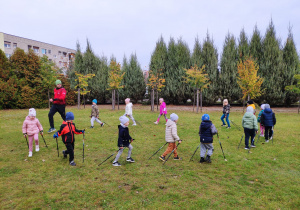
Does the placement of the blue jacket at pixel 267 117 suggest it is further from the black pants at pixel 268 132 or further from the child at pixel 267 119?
the black pants at pixel 268 132

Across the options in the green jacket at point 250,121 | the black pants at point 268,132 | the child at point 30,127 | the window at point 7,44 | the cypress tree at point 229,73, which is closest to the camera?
the child at point 30,127

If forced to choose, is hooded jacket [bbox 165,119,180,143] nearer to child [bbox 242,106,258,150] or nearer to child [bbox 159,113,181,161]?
child [bbox 159,113,181,161]

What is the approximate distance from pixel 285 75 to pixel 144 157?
24.3 metres

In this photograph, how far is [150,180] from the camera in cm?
505

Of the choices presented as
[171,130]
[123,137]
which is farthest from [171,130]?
[123,137]

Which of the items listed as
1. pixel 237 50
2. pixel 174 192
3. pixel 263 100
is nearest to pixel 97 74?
pixel 237 50

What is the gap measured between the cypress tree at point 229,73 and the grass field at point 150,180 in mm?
18090

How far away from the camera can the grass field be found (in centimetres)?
405

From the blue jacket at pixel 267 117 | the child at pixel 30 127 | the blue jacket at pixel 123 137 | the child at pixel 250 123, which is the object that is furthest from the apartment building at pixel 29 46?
the child at pixel 250 123

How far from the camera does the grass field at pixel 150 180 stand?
4047 millimetres

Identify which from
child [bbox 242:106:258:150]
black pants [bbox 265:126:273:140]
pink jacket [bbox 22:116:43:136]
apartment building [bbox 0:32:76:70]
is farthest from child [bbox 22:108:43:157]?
apartment building [bbox 0:32:76:70]

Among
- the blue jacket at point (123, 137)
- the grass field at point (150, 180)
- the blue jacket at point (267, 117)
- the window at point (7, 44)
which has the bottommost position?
the grass field at point (150, 180)

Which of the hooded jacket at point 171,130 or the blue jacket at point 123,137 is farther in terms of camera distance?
the hooded jacket at point 171,130

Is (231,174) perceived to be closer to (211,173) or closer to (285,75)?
(211,173)
